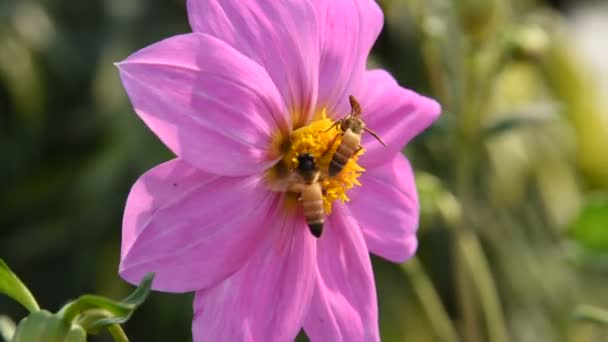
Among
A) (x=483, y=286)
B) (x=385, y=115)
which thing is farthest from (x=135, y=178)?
(x=385, y=115)

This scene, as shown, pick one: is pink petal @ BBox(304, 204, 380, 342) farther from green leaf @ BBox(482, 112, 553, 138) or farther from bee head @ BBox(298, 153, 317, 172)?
green leaf @ BBox(482, 112, 553, 138)

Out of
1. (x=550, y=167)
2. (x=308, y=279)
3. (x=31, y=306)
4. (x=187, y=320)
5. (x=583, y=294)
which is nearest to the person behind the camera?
(x=31, y=306)

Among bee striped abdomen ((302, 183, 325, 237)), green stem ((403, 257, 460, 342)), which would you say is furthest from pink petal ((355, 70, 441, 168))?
green stem ((403, 257, 460, 342))

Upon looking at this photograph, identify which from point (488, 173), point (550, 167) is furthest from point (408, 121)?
point (550, 167)

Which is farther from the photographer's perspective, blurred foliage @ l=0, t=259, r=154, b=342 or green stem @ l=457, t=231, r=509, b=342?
green stem @ l=457, t=231, r=509, b=342

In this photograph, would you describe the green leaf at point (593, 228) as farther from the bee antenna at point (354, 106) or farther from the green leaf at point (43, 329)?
the green leaf at point (43, 329)

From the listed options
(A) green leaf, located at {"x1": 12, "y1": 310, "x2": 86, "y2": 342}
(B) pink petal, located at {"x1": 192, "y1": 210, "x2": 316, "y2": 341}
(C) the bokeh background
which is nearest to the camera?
(A) green leaf, located at {"x1": 12, "y1": 310, "x2": 86, "y2": 342}

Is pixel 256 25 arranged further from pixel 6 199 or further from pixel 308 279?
pixel 6 199

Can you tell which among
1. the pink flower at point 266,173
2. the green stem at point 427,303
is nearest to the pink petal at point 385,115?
the pink flower at point 266,173
